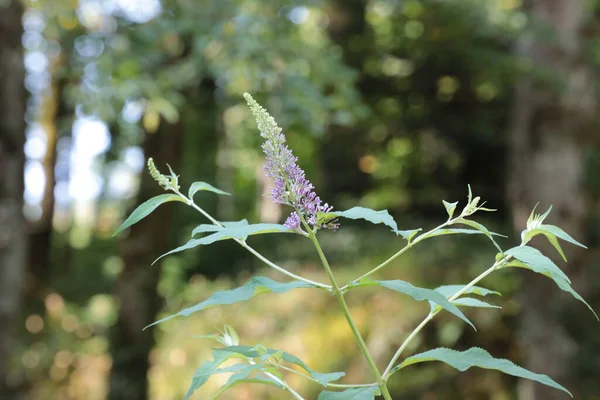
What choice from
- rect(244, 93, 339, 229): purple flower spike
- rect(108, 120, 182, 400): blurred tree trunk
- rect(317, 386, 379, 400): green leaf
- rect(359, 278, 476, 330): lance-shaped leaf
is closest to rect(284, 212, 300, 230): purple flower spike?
rect(244, 93, 339, 229): purple flower spike

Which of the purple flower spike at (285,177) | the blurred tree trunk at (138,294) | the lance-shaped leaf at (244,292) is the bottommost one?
the blurred tree trunk at (138,294)

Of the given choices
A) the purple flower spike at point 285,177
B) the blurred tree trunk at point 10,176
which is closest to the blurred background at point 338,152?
the blurred tree trunk at point 10,176

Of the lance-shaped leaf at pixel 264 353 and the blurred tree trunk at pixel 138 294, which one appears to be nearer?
the lance-shaped leaf at pixel 264 353

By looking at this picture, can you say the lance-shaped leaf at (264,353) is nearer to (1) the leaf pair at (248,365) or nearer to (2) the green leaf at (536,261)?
(1) the leaf pair at (248,365)

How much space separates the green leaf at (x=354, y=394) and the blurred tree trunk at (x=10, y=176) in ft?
12.2

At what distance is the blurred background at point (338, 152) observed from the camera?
14.6ft

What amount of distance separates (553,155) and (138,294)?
12.2 ft

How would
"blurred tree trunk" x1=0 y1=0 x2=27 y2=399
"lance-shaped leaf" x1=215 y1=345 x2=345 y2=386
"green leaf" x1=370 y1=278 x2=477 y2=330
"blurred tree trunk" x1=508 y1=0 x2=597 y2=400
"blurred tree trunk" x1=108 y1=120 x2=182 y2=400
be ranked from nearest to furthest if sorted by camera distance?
"green leaf" x1=370 y1=278 x2=477 y2=330 → "lance-shaped leaf" x1=215 y1=345 x2=345 y2=386 → "blurred tree trunk" x1=0 y1=0 x2=27 y2=399 → "blurred tree trunk" x1=508 y1=0 x2=597 y2=400 → "blurred tree trunk" x1=108 y1=120 x2=182 y2=400

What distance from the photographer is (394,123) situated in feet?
23.3

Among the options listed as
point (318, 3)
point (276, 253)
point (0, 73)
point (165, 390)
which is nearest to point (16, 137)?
point (0, 73)

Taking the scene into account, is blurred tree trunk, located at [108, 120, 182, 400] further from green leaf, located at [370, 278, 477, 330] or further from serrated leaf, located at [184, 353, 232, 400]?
green leaf, located at [370, 278, 477, 330]

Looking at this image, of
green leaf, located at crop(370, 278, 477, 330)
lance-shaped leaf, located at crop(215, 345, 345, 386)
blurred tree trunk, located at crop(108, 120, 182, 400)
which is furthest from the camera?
blurred tree trunk, located at crop(108, 120, 182, 400)

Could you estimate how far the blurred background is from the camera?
445 cm

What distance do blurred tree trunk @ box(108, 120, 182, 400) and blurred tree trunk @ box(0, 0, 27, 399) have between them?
71.8 inches
